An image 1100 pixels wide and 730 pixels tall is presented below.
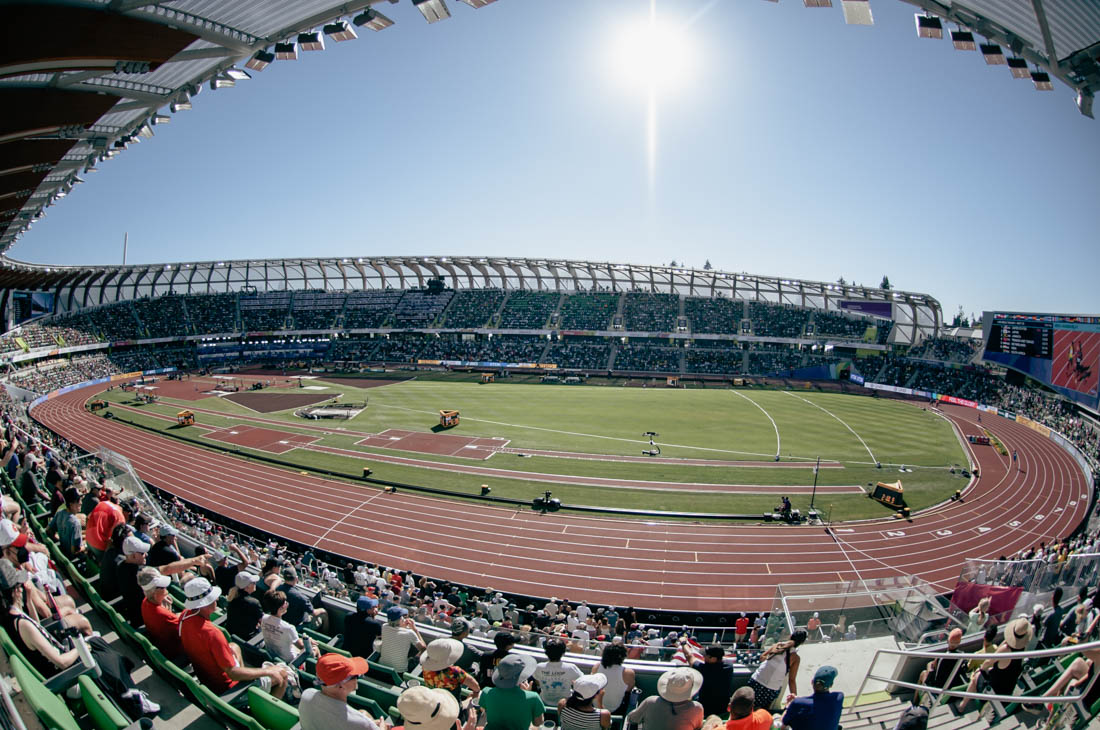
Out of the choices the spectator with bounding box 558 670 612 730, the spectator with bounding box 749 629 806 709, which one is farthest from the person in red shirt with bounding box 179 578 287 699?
the spectator with bounding box 749 629 806 709

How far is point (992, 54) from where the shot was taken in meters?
8.46

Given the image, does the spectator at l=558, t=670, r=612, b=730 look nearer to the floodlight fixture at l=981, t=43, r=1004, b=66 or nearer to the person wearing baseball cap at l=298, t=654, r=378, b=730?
the person wearing baseball cap at l=298, t=654, r=378, b=730

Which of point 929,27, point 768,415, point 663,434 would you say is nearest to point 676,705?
point 929,27

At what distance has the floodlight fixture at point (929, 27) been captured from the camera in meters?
8.02

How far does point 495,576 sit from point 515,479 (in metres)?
8.52

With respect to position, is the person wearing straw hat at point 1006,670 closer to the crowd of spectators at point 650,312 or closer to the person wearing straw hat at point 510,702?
the person wearing straw hat at point 510,702

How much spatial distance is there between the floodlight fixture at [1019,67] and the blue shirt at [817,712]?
10863 mm

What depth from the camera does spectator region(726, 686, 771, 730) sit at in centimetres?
390

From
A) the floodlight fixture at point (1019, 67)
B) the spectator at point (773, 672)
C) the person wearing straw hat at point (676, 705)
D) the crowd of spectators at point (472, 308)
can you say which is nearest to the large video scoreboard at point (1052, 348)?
the floodlight fixture at point (1019, 67)

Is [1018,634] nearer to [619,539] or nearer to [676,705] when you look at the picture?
[676,705]

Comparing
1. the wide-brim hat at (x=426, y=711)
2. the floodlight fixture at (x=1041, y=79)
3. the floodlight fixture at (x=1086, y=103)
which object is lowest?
the wide-brim hat at (x=426, y=711)

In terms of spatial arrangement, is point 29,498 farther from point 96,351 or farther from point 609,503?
point 96,351

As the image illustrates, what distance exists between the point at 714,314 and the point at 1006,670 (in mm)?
69550

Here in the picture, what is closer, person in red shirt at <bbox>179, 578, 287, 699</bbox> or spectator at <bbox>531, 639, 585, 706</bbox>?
person in red shirt at <bbox>179, 578, 287, 699</bbox>
